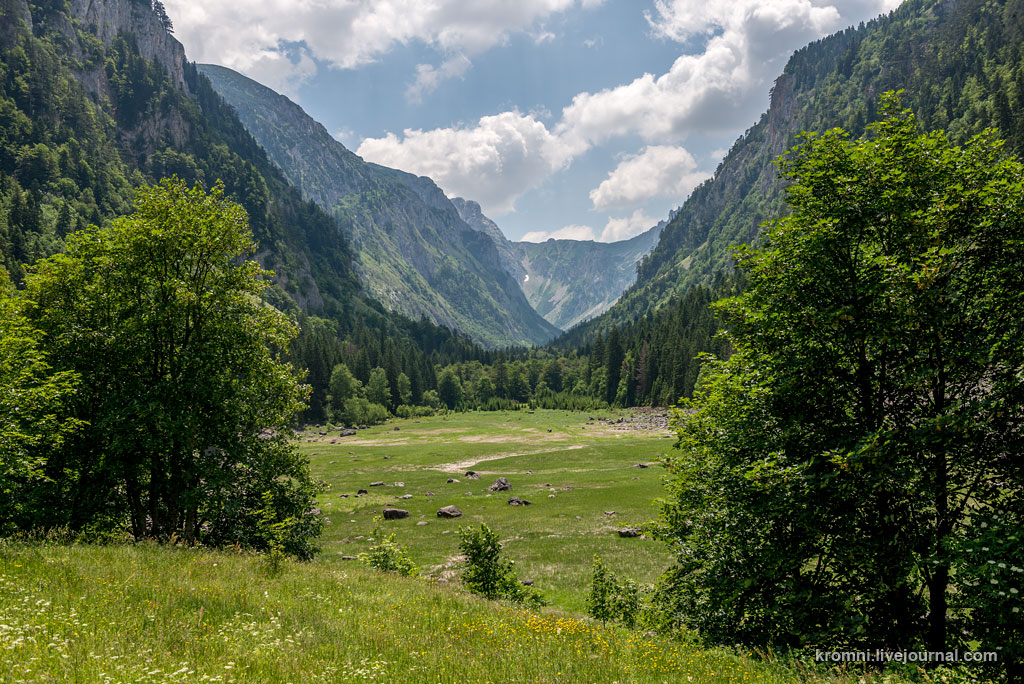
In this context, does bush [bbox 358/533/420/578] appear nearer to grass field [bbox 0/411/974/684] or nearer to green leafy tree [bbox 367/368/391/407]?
grass field [bbox 0/411/974/684]

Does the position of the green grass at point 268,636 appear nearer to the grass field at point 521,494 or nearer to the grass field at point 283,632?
the grass field at point 283,632

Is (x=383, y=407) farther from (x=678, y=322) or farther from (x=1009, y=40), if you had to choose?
(x=1009, y=40)

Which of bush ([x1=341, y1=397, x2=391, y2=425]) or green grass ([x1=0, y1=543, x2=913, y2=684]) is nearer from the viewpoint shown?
green grass ([x1=0, y1=543, x2=913, y2=684])

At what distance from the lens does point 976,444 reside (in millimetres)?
10422

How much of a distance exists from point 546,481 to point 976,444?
5495 centimetres

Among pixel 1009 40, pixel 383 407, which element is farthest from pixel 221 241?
pixel 1009 40

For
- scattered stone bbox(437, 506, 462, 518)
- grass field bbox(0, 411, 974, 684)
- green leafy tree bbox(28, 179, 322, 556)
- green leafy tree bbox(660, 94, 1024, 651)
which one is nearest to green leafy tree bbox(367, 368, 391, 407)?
scattered stone bbox(437, 506, 462, 518)

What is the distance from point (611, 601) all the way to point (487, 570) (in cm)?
525

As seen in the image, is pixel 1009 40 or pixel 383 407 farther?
pixel 1009 40

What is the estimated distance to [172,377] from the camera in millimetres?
20688

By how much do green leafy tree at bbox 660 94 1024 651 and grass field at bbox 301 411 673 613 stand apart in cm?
423

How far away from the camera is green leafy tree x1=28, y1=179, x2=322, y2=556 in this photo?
19.5m

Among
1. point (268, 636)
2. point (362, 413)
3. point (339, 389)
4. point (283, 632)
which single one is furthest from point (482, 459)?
point (339, 389)

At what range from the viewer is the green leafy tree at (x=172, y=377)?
19.5m
